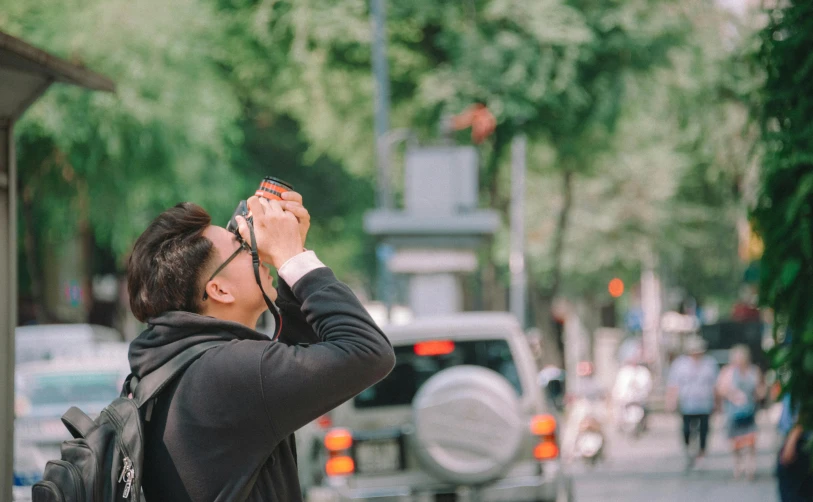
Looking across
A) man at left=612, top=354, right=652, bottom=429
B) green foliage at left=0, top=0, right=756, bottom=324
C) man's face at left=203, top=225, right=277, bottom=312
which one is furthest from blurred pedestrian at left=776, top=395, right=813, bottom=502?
man at left=612, top=354, right=652, bottom=429

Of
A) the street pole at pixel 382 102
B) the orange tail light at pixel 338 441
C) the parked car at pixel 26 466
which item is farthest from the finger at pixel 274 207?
the street pole at pixel 382 102

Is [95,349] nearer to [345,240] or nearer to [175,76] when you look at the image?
[175,76]

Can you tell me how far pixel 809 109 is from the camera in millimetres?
4941

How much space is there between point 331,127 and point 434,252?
1052 centimetres

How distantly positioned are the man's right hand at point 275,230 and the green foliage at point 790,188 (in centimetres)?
279

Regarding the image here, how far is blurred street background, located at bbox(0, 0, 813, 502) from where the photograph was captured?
202 inches

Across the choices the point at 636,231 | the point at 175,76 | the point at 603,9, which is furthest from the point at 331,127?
the point at 636,231

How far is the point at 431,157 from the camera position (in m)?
17.7

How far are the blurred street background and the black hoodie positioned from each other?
7.40 feet

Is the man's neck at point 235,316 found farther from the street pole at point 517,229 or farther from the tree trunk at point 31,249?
the street pole at point 517,229

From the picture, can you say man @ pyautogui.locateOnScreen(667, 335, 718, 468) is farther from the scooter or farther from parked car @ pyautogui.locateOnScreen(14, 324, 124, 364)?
parked car @ pyautogui.locateOnScreen(14, 324, 124, 364)

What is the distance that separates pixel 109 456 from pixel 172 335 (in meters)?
0.28

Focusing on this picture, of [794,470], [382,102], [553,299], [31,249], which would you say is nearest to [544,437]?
[794,470]

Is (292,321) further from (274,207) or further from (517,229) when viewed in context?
(517,229)
